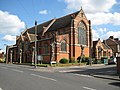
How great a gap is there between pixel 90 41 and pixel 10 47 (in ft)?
117

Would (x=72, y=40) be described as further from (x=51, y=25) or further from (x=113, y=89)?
(x=113, y=89)

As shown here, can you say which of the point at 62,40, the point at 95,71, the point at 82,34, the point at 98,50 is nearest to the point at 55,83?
the point at 95,71

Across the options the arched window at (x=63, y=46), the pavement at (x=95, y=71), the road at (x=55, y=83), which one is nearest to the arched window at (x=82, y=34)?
the arched window at (x=63, y=46)

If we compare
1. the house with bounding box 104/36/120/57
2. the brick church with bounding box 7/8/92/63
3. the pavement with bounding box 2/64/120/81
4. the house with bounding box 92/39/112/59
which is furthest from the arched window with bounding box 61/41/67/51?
the house with bounding box 104/36/120/57

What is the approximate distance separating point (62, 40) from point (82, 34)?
8886 mm

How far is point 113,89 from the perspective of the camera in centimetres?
1161

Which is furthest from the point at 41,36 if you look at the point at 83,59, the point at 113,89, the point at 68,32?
the point at 113,89

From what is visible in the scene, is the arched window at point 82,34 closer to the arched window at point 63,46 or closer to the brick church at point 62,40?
the brick church at point 62,40

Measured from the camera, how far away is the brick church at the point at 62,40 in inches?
2074

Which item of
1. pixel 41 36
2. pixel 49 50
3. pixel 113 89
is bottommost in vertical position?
pixel 113 89

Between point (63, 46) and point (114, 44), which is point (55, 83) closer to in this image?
point (63, 46)

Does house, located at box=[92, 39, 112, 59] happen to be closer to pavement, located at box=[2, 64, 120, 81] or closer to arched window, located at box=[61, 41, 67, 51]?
arched window, located at box=[61, 41, 67, 51]

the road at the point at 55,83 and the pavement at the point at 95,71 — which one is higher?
the road at the point at 55,83

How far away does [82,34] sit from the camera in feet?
197
